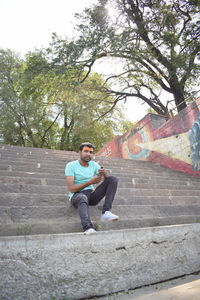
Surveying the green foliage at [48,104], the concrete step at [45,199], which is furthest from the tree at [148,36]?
the concrete step at [45,199]

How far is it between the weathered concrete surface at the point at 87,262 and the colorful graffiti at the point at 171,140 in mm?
5878

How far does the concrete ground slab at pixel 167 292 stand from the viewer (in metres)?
1.94

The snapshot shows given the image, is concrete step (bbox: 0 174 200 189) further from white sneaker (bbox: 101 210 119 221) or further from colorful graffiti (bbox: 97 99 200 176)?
white sneaker (bbox: 101 210 119 221)

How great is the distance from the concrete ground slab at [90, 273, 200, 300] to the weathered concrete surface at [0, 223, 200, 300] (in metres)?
0.08

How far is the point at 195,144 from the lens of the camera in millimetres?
8008

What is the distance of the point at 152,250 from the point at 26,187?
7.21 ft

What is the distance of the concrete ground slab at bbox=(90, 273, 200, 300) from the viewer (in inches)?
76.2

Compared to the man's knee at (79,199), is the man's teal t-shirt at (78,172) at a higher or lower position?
higher

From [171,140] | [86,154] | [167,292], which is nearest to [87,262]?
[167,292]

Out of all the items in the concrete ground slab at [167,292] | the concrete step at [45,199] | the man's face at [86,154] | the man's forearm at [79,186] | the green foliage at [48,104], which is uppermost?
the green foliage at [48,104]

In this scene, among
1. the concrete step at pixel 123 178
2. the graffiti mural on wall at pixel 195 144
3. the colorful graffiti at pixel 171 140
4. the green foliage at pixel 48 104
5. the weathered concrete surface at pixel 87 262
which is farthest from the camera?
the green foliage at pixel 48 104

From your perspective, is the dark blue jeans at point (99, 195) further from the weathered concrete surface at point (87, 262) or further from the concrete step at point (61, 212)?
the weathered concrete surface at point (87, 262)

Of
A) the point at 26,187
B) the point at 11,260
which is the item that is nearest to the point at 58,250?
the point at 11,260

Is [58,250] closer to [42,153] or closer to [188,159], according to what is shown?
[42,153]
